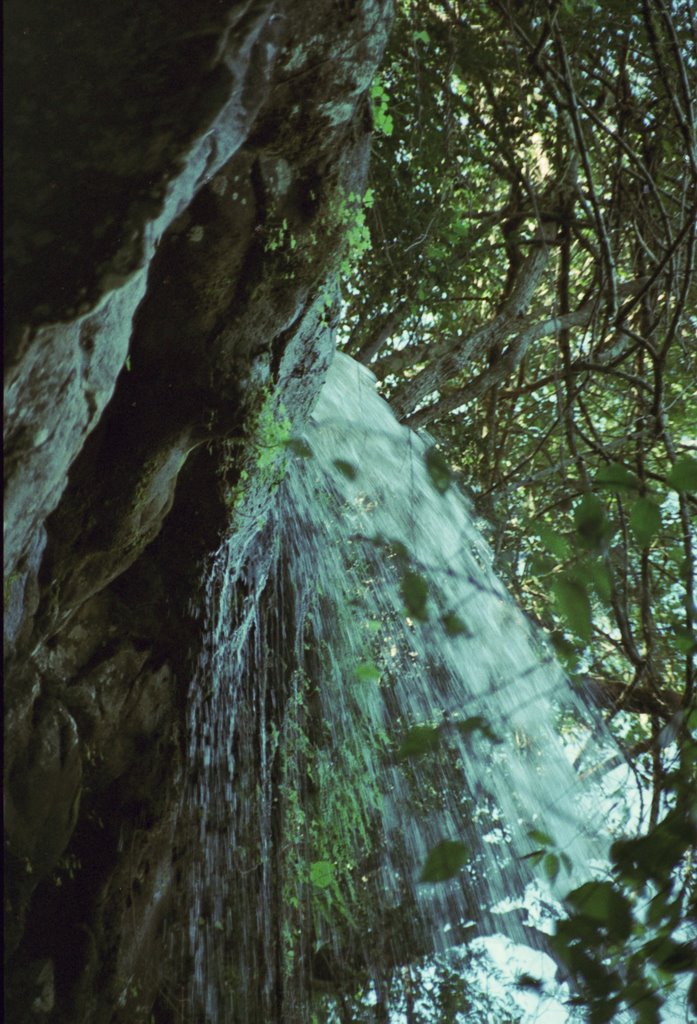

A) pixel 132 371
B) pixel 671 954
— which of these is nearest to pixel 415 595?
pixel 671 954

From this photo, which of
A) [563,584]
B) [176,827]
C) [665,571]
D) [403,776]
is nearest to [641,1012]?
[563,584]

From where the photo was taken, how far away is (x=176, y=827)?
3.12m

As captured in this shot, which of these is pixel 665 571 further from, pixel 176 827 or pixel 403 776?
pixel 176 827

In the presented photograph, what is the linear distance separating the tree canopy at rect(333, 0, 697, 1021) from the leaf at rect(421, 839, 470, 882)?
5.68 ft

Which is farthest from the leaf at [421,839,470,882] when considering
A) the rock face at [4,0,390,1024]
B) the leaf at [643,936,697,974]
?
the rock face at [4,0,390,1024]

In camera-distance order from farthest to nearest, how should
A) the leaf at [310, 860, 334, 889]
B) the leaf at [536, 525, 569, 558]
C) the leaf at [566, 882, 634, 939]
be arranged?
the leaf at [310, 860, 334, 889] → the leaf at [536, 525, 569, 558] → the leaf at [566, 882, 634, 939]

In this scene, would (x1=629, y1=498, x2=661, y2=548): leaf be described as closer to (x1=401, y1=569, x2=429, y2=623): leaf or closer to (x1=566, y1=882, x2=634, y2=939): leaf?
(x1=401, y1=569, x2=429, y2=623): leaf

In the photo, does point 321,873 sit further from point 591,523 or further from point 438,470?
point 591,523

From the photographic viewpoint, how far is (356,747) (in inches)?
172

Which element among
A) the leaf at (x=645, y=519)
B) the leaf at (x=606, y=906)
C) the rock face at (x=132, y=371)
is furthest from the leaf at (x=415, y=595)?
the rock face at (x=132, y=371)

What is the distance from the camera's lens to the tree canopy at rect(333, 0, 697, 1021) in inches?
133

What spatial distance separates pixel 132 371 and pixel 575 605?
145 cm

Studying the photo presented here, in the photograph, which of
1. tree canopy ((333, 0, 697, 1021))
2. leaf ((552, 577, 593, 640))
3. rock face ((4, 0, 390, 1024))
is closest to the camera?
leaf ((552, 577, 593, 640))

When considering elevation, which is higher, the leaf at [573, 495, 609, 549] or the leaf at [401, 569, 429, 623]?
the leaf at [401, 569, 429, 623]
